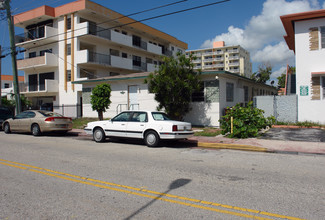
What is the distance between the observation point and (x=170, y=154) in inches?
375

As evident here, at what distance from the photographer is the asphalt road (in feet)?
13.8

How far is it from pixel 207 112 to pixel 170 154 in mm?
8534

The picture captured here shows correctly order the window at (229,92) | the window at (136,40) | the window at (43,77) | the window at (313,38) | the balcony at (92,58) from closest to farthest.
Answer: the window at (313,38)
the window at (229,92)
the balcony at (92,58)
the window at (43,77)
the window at (136,40)

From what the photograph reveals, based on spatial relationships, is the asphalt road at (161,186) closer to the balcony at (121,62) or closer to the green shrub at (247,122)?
the green shrub at (247,122)

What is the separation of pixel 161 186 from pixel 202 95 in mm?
12765

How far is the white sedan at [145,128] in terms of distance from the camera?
1073 cm

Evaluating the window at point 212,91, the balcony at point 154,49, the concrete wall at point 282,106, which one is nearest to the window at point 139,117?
the window at point 212,91

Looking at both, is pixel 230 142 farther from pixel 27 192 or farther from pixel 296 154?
pixel 27 192

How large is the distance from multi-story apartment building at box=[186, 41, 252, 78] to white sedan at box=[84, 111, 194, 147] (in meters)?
89.0

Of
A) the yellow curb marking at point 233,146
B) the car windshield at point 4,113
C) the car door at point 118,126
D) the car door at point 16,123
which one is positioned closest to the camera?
the yellow curb marking at point 233,146

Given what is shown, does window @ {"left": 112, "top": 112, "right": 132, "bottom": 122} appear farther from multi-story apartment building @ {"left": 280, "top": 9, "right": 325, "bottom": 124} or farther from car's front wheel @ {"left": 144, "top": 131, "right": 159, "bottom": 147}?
multi-story apartment building @ {"left": 280, "top": 9, "right": 325, "bottom": 124}

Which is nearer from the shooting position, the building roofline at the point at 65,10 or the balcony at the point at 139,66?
the building roofline at the point at 65,10

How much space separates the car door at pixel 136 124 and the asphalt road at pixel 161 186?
2279 mm

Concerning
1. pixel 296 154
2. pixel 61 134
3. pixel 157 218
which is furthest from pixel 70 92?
pixel 157 218
